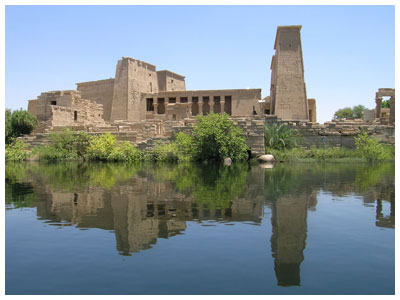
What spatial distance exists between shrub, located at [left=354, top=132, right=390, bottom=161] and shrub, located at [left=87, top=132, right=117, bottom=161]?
1316cm

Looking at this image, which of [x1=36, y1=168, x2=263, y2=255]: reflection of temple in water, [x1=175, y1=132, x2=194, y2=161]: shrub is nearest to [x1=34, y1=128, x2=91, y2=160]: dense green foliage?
[x1=175, y1=132, x2=194, y2=161]: shrub

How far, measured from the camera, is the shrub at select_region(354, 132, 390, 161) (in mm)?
17688

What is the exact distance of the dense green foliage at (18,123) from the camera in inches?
957

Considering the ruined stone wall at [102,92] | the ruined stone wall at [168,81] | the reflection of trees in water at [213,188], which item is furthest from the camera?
the ruined stone wall at [168,81]

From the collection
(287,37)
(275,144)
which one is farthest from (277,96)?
(275,144)

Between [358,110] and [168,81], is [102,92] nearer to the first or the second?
[168,81]

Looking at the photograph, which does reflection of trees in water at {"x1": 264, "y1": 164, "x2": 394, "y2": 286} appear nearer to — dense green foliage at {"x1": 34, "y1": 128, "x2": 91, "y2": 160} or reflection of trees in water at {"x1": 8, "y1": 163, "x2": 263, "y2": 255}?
reflection of trees in water at {"x1": 8, "y1": 163, "x2": 263, "y2": 255}

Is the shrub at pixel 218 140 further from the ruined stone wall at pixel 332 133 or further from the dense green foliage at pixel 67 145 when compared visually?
the dense green foliage at pixel 67 145

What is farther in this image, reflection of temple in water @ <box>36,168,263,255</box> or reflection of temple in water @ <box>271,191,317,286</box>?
reflection of temple in water @ <box>36,168,263,255</box>

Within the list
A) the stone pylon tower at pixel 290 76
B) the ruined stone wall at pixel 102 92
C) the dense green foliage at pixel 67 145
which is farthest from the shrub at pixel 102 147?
the ruined stone wall at pixel 102 92

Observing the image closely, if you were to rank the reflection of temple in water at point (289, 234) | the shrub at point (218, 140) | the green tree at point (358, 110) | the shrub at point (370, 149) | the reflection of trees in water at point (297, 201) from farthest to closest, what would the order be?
the green tree at point (358, 110) < the shrub at point (370, 149) < the shrub at point (218, 140) < the reflection of trees in water at point (297, 201) < the reflection of temple in water at point (289, 234)

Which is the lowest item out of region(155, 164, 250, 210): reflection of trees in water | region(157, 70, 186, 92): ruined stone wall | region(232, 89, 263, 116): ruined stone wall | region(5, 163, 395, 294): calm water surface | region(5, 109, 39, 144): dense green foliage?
region(5, 163, 395, 294): calm water surface

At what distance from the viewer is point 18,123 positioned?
24562 millimetres

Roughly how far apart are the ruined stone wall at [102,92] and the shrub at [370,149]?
21389 millimetres
